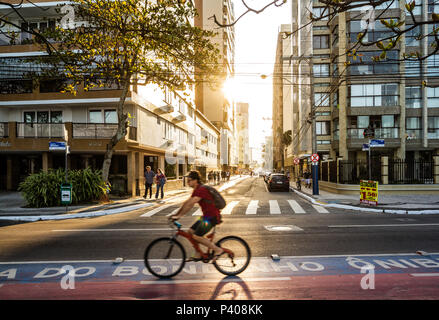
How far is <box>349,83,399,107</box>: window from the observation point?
A: 98.2 ft

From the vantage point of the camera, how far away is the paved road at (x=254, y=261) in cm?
444

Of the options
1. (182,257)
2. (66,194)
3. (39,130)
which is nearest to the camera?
(182,257)

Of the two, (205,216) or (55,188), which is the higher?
(205,216)

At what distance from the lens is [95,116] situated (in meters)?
21.5

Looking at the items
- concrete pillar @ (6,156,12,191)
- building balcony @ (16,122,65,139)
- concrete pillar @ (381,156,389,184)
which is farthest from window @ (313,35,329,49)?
concrete pillar @ (6,156,12,191)

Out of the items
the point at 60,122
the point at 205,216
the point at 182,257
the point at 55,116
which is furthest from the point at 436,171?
the point at 55,116

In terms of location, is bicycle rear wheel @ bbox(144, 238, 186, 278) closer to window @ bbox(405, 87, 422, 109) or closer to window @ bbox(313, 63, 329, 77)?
window @ bbox(405, 87, 422, 109)

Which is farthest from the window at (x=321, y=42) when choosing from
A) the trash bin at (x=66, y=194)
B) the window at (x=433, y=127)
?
the trash bin at (x=66, y=194)

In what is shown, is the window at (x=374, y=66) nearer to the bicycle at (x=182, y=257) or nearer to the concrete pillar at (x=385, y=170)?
the concrete pillar at (x=385, y=170)

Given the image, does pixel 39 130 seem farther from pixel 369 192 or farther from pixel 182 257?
pixel 369 192

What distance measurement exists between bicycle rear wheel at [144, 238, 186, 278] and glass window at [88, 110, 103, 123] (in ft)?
60.3

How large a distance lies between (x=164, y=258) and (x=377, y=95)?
1237 inches
